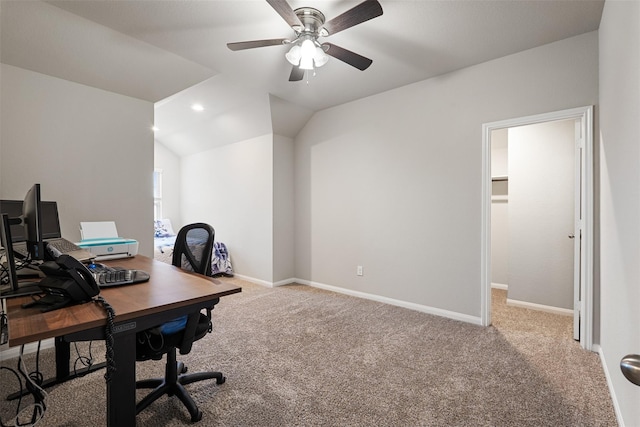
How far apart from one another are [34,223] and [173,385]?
1123 mm

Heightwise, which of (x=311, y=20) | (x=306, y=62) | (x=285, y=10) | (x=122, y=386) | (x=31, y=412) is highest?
(x=311, y=20)

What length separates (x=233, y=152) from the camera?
5.11 m

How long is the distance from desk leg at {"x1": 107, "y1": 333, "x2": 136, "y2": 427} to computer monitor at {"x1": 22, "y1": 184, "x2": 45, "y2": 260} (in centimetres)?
64

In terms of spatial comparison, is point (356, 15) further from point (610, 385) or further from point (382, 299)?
point (382, 299)

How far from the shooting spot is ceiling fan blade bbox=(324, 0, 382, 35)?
1733 millimetres

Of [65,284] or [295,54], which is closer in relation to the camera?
[65,284]

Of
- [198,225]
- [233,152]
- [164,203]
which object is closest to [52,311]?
[198,225]

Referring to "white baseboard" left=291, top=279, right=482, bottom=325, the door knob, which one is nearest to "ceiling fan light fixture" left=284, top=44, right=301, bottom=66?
the door knob

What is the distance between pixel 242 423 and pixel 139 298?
88cm

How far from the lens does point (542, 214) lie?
11.3 ft

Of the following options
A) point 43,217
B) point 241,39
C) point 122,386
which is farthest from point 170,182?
point 122,386

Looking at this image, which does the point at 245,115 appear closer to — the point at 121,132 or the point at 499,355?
the point at 121,132

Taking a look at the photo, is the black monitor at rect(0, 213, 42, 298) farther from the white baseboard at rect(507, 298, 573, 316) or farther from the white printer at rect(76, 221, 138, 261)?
the white baseboard at rect(507, 298, 573, 316)

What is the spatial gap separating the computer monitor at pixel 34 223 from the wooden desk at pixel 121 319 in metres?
0.23
